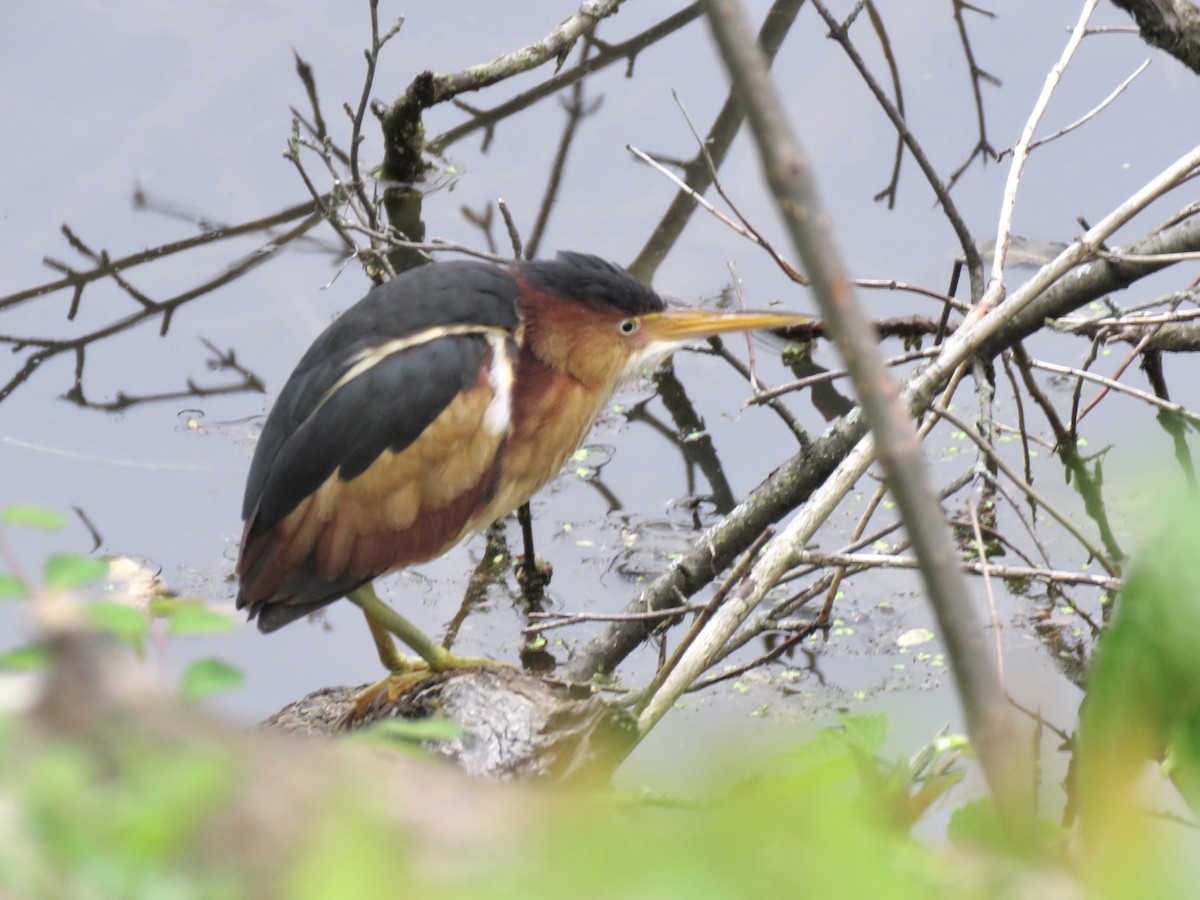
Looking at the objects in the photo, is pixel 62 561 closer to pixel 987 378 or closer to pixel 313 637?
pixel 987 378

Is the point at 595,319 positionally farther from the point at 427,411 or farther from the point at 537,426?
the point at 427,411

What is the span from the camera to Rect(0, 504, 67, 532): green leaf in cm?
70

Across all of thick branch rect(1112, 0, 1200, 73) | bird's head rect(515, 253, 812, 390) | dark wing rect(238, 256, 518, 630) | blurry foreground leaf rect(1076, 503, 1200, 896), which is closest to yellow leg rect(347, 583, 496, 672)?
dark wing rect(238, 256, 518, 630)

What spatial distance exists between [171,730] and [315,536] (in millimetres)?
2354

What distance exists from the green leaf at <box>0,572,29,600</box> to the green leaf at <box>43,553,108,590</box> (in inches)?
0.5

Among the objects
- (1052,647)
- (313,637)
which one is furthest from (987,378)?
(313,637)

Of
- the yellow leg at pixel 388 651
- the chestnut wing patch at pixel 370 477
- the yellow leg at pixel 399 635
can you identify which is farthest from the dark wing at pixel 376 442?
the yellow leg at pixel 388 651

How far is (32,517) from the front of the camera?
708 mm

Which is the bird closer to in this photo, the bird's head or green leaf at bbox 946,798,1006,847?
the bird's head

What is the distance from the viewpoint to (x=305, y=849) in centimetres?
46

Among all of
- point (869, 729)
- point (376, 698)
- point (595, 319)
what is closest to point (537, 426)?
point (595, 319)

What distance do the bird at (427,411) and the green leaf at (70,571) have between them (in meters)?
2.04

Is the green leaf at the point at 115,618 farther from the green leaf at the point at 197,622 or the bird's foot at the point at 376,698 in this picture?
the bird's foot at the point at 376,698

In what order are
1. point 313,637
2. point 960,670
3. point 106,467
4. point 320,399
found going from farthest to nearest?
point 106,467, point 313,637, point 320,399, point 960,670
